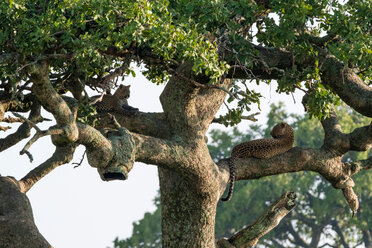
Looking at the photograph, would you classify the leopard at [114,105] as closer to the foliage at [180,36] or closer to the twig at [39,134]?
the foliage at [180,36]

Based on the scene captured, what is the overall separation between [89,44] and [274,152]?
423 centimetres

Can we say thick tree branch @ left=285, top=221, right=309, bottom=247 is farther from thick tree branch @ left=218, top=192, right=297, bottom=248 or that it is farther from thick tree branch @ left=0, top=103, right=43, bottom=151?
thick tree branch @ left=0, top=103, right=43, bottom=151

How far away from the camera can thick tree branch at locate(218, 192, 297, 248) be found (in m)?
12.5

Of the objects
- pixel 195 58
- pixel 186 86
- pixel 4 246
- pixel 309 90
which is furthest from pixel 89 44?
pixel 309 90

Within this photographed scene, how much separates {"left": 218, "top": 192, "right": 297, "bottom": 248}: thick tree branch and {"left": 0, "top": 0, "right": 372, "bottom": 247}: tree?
0.08 feet

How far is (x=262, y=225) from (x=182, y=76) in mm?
2880

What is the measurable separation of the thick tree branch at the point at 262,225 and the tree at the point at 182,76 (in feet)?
0.08

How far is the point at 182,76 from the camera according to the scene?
37.6 feet

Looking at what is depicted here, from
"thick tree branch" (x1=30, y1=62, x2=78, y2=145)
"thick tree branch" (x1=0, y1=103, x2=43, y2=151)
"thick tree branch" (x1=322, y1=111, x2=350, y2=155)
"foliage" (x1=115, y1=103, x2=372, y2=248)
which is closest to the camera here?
"thick tree branch" (x1=30, y1=62, x2=78, y2=145)

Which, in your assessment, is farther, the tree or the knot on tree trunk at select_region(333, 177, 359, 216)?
the knot on tree trunk at select_region(333, 177, 359, 216)

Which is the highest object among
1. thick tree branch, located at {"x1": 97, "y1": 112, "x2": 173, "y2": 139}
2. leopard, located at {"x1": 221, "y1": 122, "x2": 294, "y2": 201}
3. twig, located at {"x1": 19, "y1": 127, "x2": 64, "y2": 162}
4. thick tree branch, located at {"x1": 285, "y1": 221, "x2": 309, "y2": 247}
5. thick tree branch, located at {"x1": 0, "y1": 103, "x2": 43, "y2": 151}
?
thick tree branch, located at {"x1": 285, "y1": 221, "x2": 309, "y2": 247}

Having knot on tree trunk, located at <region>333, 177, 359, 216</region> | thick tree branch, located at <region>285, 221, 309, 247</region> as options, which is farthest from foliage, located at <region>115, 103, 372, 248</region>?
knot on tree trunk, located at <region>333, 177, 359, 216</region>

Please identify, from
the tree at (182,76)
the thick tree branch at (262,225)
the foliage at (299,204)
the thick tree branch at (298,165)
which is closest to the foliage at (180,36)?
the tree at (182,76)

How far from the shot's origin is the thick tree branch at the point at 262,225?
492 inches
